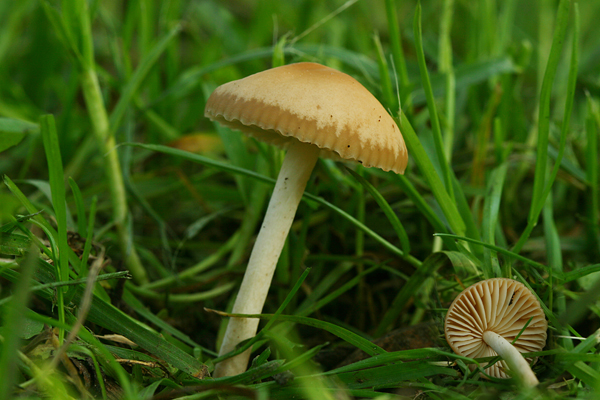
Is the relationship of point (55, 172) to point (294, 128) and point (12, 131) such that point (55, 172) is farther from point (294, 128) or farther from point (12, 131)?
point (294, 128)

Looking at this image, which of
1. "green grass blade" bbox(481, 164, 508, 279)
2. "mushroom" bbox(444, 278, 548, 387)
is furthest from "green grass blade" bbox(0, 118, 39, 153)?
"green grass blade" bbox(481, 164, 508, 279)

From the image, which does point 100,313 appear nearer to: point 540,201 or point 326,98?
point 326,98

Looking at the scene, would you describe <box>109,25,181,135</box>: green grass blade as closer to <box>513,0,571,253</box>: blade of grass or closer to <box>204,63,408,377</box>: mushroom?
<box>204,63,408,377</box>: mushroom

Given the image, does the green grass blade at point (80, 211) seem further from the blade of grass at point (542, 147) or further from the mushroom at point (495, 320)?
the blade of grass at point (542, 147)

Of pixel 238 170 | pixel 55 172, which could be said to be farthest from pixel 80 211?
pixel 238 170

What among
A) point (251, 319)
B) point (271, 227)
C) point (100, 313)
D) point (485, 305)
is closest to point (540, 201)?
point (485, 305)
